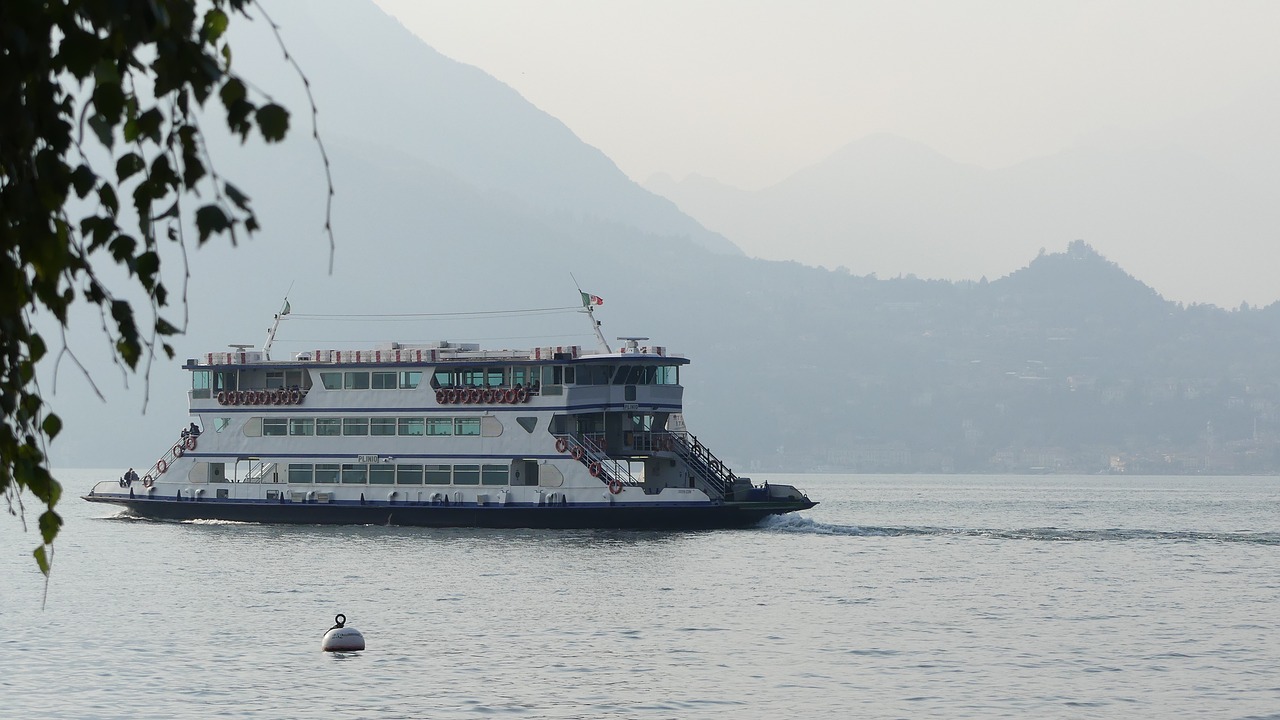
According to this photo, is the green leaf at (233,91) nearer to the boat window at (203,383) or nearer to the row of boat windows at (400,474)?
the row of boat windows at (400,474)

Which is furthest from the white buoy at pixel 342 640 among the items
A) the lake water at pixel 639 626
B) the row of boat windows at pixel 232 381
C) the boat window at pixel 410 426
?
the row of boat windows at pixel 232 381

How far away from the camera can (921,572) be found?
174ft

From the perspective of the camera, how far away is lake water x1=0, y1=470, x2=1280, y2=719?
1123 inches

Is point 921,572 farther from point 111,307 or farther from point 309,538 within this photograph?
point 111,307

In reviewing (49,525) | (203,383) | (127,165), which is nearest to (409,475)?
(203,383)

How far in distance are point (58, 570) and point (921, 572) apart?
89.6 feet

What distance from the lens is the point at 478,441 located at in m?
61.7

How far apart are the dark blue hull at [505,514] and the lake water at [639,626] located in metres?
0.74

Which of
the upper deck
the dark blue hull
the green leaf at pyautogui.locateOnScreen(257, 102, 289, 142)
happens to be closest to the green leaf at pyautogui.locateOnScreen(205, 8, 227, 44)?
the green leaf at pyautogui.locateOnScreen(257, 102, 289, 142)

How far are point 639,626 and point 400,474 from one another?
87.8 feet

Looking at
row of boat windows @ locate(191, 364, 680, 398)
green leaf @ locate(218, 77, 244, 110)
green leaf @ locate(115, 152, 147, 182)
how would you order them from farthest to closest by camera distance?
1. row of boat windows @ locate(191, 364, 680, 398)
2. green leaf @ locate(115, 152, 147, 182)
3. green leaf @ locate(218, 77, 244, 110)

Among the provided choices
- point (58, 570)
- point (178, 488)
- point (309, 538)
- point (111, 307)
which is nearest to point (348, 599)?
point (58, 570)

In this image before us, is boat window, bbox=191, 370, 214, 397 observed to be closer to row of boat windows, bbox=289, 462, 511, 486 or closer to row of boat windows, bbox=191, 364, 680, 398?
row of boat windows, bbox=289, 462, 511, 486

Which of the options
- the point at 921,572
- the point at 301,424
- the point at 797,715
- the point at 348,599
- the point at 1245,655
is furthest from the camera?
the point at 301,424
